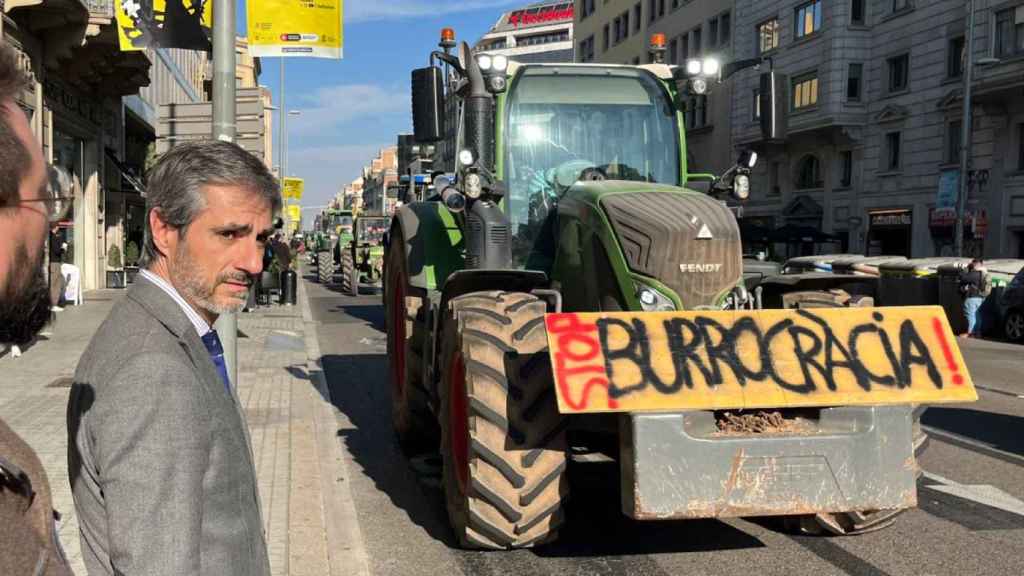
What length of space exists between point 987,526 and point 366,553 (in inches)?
149

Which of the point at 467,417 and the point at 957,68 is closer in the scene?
the point at 467,417

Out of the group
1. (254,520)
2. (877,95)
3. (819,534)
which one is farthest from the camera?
(877,95)

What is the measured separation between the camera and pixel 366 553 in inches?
211

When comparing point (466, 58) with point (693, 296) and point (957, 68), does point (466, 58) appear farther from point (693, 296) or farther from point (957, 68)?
point (957, 68)

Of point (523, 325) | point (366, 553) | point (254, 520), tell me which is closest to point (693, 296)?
point (523, 325)

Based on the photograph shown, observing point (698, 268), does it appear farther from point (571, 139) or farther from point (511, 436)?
point (571, 139)

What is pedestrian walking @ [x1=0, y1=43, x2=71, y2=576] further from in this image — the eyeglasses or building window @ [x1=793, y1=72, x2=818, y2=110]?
building window @ [x1=793, y1=72, x2=818, y2=110]

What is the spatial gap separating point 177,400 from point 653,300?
3.75 meters

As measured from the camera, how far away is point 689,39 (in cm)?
4956

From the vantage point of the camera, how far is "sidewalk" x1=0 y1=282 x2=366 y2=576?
5.20 metres

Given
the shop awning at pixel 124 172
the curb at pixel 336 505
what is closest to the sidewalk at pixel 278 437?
the curb at pixel 336 505

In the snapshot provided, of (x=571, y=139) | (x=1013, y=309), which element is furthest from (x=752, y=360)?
(x=1013, y=309)

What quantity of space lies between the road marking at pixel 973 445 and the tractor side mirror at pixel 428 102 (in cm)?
533

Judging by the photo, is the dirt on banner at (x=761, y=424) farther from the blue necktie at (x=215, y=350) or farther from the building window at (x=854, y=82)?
the building window at (x=854, y=82)
